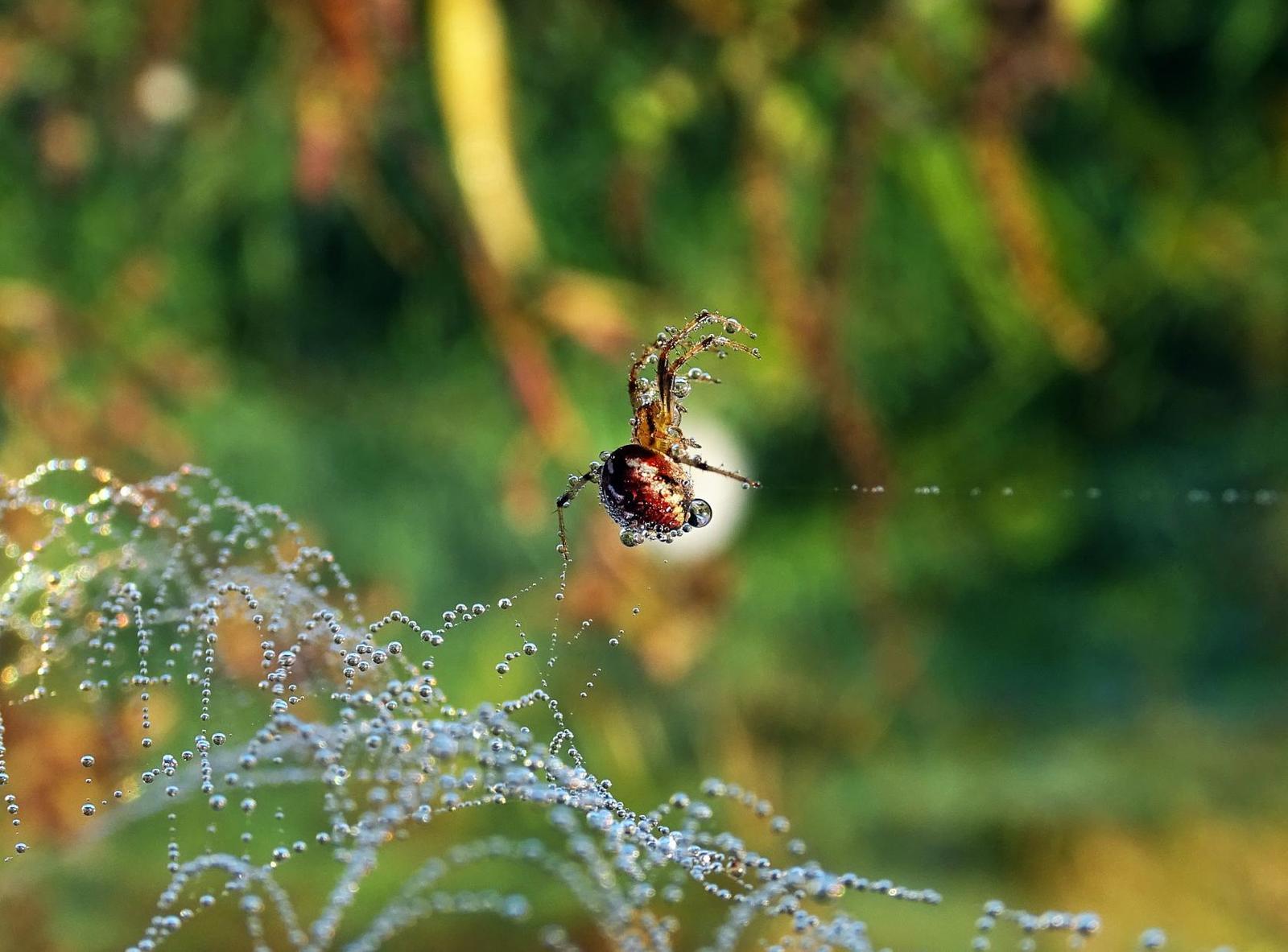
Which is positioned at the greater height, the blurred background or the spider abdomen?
the blurred background

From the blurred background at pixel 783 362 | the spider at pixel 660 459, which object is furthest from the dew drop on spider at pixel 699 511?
the blurred background at pixel 783 362

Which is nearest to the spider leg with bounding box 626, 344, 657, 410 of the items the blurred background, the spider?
the spider

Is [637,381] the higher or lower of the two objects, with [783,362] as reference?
lower

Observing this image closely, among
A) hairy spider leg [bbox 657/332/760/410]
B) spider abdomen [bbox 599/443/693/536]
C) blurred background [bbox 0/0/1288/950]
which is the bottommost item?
spider abdomen [bbox 599/443/693/536]

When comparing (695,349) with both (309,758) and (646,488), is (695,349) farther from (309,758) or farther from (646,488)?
(309,758)

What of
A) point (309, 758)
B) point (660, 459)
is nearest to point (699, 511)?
point (660, 459)

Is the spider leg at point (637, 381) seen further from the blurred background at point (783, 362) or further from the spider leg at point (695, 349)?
the blurred background at point (783, 362)

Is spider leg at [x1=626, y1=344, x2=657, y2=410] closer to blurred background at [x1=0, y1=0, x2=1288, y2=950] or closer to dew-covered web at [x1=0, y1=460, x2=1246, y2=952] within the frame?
dew-covered web at [x1=0, y1=460, x2=1246, y2=952]
